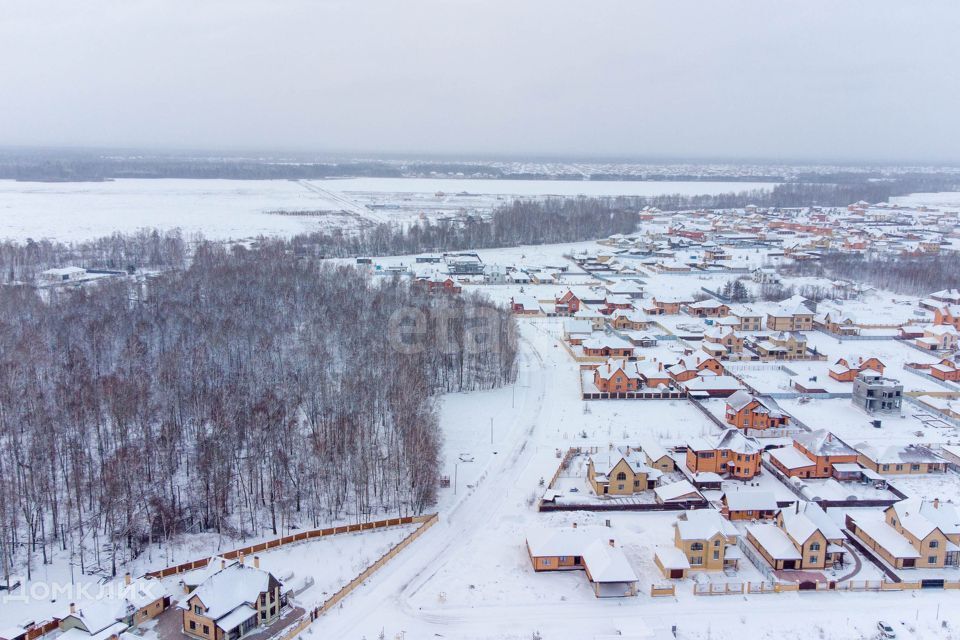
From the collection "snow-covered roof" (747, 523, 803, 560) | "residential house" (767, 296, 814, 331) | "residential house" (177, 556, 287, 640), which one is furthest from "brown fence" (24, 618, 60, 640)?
"residential house" (767, 296, 814, 331)

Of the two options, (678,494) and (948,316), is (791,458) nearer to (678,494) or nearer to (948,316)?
(678,494)

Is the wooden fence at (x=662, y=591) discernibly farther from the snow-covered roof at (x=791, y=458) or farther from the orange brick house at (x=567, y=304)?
the orange brick house at (x=567, y=304)

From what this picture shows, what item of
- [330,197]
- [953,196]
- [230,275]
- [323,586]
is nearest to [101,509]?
[323,586]

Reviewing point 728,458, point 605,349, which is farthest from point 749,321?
point 728,458

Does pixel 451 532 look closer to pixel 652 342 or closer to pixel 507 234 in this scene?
pixel 652 342

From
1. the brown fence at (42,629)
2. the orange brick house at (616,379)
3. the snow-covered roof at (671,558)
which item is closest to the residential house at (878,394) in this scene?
the orange brick house at (616,379)
